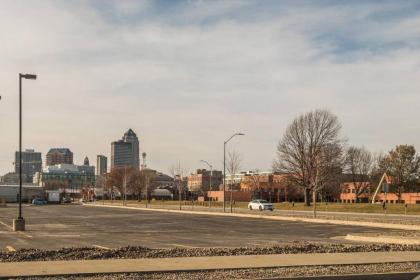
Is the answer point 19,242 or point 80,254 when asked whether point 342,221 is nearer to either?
point 19,242

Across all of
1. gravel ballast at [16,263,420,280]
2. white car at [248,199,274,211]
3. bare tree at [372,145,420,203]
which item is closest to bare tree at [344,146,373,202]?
bare tree at [372,145,420,203]

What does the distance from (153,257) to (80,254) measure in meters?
2.04

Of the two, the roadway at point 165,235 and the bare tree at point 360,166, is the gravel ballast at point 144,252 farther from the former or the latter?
the bare tree at point 360,166

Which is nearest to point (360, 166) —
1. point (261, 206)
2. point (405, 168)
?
point (405, 168)

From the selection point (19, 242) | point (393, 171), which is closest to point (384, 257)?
point (19, 242)

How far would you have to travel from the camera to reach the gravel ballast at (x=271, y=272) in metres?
12.8

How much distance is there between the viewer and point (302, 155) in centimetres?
8525

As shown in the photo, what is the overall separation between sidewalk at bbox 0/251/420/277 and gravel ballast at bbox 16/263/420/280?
30 centimetres

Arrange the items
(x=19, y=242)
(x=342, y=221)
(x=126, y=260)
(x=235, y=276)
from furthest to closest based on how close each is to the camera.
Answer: (x=342, y=221) < (x=19, y=242) < (x=126, y=260) < (x=235, y=276)

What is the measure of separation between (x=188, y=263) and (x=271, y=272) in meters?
2.30

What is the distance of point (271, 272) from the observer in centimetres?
1356

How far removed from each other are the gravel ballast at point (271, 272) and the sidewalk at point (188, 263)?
30 cm

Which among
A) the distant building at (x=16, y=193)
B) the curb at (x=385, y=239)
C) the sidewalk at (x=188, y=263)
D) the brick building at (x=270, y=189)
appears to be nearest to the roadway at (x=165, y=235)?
the curb at (x=385, y=239)

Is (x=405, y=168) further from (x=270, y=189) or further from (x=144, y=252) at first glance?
(x=144, y=252)
